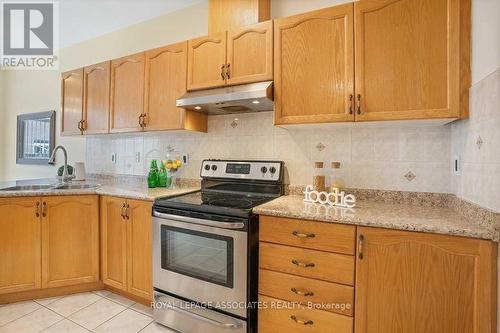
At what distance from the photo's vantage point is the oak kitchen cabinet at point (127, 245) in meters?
1.91

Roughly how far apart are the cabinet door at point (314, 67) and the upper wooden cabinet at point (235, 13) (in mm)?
296

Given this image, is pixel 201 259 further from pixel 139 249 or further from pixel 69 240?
pixel 69 240

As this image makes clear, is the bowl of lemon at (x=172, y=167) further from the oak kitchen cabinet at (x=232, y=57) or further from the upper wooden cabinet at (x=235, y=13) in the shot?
the upper wooden cabinet at (x=235, y=13)

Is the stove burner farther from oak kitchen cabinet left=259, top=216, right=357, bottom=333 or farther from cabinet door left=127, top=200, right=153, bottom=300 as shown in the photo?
cabinet door left=127, top=200, right=153, bottom=300

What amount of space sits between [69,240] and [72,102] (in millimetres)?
1472

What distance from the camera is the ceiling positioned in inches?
94.7

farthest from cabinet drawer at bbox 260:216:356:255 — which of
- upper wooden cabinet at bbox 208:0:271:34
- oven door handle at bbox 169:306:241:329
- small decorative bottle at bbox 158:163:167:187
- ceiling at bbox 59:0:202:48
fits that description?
ceiling at bbox 59:0:202:48

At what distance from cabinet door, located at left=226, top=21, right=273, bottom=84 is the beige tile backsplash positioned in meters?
0.40

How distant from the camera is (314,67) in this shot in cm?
162

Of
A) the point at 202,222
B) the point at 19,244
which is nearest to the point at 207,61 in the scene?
the point at 202,222

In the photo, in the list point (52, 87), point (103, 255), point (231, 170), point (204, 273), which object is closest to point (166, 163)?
point (231, 170)

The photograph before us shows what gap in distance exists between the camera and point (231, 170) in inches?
84.5

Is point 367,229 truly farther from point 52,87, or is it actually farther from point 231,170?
point 52,87

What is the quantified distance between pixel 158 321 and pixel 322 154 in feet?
5.50
